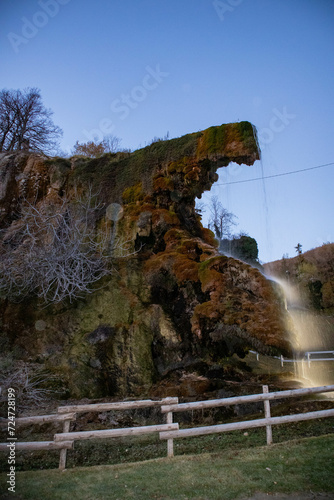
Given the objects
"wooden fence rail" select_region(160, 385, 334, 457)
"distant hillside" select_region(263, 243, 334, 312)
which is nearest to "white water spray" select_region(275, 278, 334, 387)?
"distant hillside" select_region(263, 243, 334, 312)

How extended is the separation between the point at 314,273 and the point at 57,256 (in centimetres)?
2545

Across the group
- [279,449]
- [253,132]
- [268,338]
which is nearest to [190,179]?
[253,132]

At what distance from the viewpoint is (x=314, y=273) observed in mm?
30188

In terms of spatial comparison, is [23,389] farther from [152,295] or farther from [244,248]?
[244,248]

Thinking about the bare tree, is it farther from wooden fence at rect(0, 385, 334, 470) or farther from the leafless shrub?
wooden fence at rect(0, 385, 334, 470)

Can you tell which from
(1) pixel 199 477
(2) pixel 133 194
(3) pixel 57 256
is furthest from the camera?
(2) pixel 133 194

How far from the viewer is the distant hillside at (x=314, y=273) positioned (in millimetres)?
28281

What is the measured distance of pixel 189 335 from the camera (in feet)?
33.6

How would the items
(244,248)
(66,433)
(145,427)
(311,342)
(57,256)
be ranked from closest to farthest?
(66,433) → (145,427) → (57,256) → (311,342) → (244,248)

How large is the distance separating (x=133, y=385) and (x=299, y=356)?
4.45m

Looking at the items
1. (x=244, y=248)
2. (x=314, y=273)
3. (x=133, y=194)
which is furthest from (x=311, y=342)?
(x=133, y=194)

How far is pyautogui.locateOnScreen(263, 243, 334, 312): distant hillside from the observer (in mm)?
28281

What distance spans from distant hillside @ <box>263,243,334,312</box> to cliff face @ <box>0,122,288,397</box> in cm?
1860

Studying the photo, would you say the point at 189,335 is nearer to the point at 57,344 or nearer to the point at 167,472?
the point at 57,344
